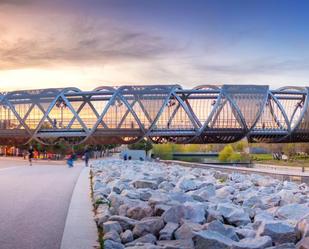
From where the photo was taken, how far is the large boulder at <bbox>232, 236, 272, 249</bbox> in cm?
664

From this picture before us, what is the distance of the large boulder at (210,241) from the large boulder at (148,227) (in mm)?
1116

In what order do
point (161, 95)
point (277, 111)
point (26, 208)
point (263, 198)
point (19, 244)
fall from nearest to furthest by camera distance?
point (19, 244)
point (26, 208)
point (263, 198)
point (161, 95)
point (277, 111)

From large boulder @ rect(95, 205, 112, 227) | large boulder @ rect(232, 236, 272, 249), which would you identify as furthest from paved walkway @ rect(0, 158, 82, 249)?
large boulder @ rect(232, 236, 272, 249)

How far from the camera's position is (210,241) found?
22.2 ft

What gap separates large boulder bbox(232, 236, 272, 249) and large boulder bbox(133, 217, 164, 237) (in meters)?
1.54

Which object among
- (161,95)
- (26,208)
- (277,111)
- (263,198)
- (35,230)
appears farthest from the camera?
(277,111)

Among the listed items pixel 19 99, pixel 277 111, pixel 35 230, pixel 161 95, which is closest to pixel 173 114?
pixel 161 95

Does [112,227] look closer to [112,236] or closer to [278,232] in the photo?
[112,236]

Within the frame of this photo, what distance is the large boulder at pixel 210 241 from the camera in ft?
22.1

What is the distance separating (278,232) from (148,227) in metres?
2.01

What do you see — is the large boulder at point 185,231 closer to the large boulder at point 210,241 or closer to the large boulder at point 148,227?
the large boulder at point 210,241

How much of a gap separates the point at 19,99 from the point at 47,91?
5.44 metres

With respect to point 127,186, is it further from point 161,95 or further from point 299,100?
point 299,100

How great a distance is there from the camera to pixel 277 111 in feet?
298
